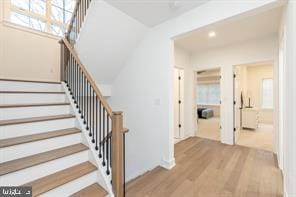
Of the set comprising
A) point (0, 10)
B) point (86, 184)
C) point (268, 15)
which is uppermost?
point (0, 10)

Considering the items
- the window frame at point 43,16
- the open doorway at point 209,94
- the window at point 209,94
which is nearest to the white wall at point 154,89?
the window frame at point 43,16

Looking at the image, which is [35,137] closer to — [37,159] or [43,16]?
[37,159]

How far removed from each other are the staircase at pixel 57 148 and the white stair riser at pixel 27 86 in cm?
1

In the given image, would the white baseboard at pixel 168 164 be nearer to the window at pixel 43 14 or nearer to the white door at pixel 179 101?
the white door at pixel 179 101

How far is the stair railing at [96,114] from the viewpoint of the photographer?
186 centimetres

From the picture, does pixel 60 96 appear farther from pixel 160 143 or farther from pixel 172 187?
pixel 172 187

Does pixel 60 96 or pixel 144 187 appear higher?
pixel 60 96

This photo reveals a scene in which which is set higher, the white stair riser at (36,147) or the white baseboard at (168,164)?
the white stair riser at (36,147)

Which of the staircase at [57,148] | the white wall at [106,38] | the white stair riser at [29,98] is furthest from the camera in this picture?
the white wall at [106,38]

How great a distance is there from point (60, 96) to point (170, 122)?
2.06 m

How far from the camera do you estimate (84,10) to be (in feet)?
9.07

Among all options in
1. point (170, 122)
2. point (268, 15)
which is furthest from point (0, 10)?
point (268, 15)

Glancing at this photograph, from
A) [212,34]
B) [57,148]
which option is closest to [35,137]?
[57,148]

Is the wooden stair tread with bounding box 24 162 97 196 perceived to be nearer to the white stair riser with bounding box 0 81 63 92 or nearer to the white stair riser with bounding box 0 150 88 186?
the white stair riser with bounding box 0 150 88 186
